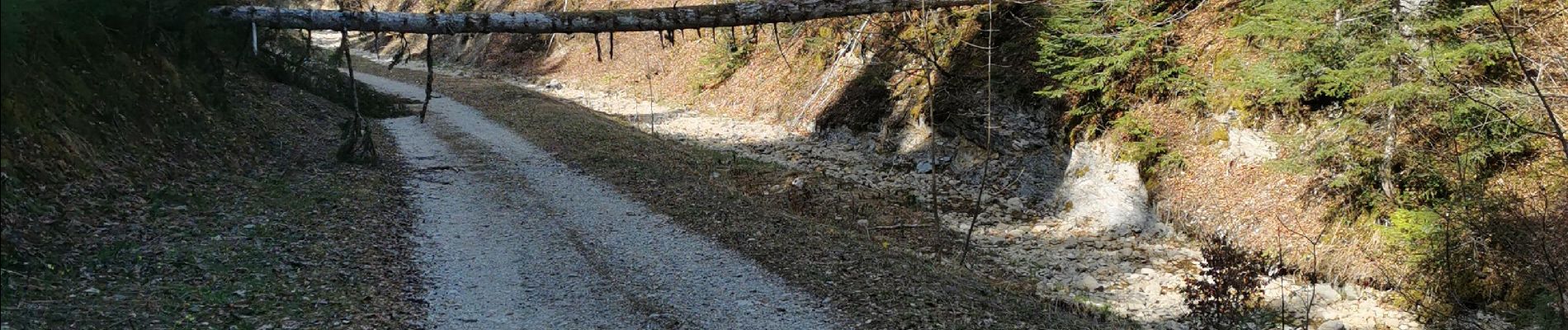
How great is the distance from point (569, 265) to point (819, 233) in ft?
11.4

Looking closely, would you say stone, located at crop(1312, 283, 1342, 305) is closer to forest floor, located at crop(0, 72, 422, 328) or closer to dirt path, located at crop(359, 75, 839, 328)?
dirt path, located at crop(359, 75, 839, 328)

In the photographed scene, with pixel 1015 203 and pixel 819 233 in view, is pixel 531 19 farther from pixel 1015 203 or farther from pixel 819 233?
pixel 1015 203

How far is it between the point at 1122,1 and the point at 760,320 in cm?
844

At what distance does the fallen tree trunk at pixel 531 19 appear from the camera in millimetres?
11195

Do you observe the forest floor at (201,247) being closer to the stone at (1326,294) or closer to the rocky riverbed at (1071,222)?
the rocky riverbed at (1071,222)

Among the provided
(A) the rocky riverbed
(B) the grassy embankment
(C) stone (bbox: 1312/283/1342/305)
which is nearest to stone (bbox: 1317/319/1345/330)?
(A) the rocky riverbed

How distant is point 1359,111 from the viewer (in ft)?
36.6

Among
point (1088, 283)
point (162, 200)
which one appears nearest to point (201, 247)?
point (162, 200)

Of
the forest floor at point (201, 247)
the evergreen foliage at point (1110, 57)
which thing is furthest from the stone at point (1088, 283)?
the forest floor at point (201, 247)

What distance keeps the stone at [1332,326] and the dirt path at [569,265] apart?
579 cm

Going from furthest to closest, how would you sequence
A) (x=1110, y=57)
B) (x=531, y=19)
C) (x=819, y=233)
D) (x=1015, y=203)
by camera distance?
(x=1015, y=203) < (x=1110, y=57) < (x=819, y=233) < (x=531, y=19)

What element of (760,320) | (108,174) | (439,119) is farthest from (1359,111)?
(439,119)

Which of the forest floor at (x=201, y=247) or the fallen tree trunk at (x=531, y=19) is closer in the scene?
the forest floor at (x=201, y=247)

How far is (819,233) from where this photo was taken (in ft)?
39.1
